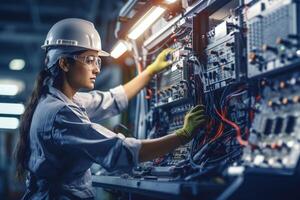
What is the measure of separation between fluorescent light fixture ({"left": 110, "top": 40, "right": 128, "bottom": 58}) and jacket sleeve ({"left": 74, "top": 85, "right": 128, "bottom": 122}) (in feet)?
1.56

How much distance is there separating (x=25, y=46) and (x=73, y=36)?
8.13 m

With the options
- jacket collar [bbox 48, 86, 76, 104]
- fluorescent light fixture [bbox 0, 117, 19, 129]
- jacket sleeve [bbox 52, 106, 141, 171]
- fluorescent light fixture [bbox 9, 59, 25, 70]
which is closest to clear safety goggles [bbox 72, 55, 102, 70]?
jacket collar [bbox 48, 86, 76, 104]

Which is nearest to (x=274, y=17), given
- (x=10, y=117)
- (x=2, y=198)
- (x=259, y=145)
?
(x=259, y=145)

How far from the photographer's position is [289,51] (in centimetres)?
197

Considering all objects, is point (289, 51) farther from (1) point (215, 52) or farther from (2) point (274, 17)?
(1) point (215, 52)

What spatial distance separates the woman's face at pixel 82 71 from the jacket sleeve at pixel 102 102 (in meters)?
0.55

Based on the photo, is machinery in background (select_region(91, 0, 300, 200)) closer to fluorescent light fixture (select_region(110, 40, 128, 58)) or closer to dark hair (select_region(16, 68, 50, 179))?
fluorescent light fixture (select_region(110, 40, 128, 58))

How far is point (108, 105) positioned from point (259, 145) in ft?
6.31

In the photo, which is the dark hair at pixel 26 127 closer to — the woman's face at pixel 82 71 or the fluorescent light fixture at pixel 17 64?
the woman's face at pixel 82 71

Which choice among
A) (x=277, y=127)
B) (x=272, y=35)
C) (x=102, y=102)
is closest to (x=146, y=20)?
(x=102, y=102)

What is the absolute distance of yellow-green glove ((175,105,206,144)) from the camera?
105 inches

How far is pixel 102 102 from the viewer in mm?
3689

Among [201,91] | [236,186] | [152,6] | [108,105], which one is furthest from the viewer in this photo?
[108,105]

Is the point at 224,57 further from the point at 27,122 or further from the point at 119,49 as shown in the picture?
the point at 119,49
